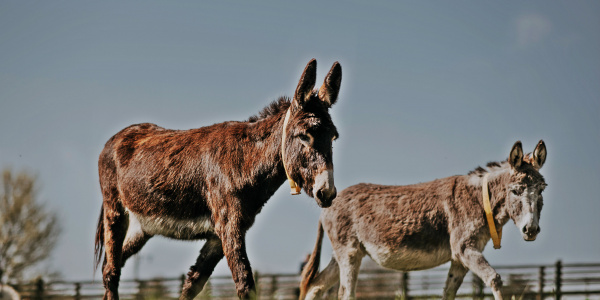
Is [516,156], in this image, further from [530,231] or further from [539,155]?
[530,231]

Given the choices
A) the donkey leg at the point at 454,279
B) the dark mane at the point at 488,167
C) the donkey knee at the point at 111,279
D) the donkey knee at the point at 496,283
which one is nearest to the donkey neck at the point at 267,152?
the donkey knee at the point at 111,279

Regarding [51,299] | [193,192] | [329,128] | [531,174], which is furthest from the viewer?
[51,299]

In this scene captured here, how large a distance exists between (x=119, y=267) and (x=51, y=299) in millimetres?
16832

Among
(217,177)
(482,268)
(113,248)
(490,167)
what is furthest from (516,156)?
(113,248)

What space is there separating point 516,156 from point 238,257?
4689mm

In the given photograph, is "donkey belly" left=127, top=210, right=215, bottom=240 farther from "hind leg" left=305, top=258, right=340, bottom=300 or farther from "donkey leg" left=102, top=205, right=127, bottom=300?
"hind leg" left=305, top=258, right=340, bottom=300

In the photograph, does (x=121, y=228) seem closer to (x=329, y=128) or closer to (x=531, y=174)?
(x=329, y=128)

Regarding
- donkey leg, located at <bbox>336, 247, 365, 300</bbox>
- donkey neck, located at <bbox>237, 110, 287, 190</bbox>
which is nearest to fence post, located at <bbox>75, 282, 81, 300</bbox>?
donkey leg, located at <bbox>336, 247, 365, 300</bbox>

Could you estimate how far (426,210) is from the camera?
7.95 meters

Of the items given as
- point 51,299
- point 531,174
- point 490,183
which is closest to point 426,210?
point 490,183

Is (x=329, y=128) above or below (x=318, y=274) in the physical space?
above

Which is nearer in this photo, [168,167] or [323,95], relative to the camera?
[323,95]

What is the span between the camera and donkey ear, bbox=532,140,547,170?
7801mm

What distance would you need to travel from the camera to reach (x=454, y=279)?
7.71 metres
